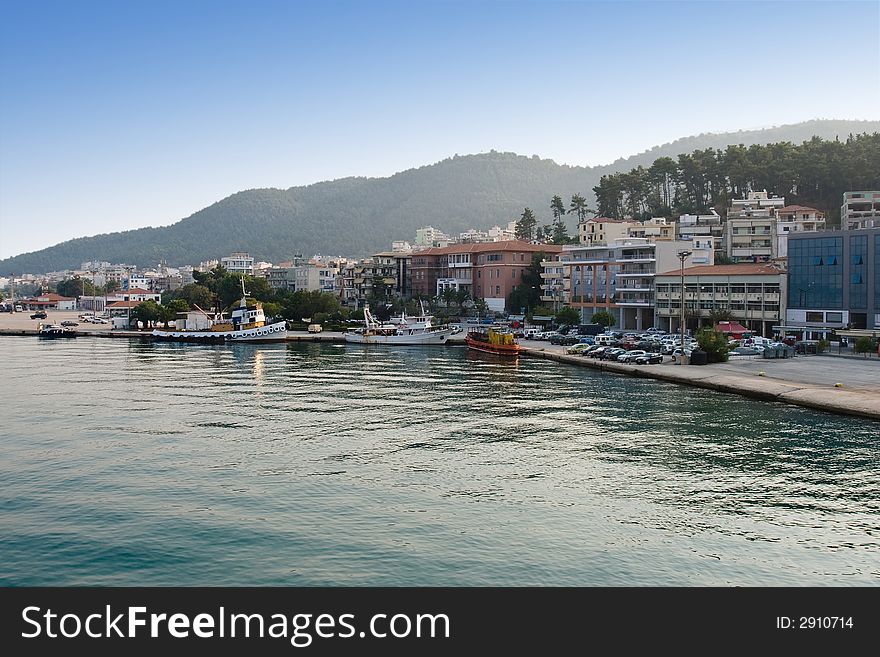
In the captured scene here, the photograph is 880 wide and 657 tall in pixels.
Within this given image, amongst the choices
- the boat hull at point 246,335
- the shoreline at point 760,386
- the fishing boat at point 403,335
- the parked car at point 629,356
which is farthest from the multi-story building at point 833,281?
the boat hull at point 246,335

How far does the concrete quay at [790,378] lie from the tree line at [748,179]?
66247 mm

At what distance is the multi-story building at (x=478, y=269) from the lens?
383 feet

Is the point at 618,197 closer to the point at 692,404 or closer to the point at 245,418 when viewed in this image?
the point at 692,404

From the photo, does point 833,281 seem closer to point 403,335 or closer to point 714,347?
point 714,347

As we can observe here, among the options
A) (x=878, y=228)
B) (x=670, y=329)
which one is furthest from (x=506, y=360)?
(x=878, y=228)

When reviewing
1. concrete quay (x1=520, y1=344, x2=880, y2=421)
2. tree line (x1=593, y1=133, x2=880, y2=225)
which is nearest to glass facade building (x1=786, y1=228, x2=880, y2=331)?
concrete quay (x1=520, y1=344, x2=880, y2=421)

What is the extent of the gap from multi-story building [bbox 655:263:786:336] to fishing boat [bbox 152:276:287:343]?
4337 cm

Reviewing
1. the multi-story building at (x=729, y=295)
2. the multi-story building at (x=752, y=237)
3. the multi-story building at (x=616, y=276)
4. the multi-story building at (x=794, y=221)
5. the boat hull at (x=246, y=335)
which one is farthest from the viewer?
the multi-story building at (x=752, y=237)

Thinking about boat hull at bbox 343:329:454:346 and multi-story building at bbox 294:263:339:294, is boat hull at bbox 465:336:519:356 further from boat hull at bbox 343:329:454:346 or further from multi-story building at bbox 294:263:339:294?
multi-story building at bbox 294:263:339:294

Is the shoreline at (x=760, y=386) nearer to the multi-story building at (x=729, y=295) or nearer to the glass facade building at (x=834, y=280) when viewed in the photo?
the glass facade building at (x=834, y=280)

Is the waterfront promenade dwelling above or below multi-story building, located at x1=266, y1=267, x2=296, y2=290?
below

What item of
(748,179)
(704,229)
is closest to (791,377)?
(704,229)

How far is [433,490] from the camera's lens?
80.0 ft

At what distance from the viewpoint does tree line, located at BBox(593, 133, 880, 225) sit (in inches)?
4685
